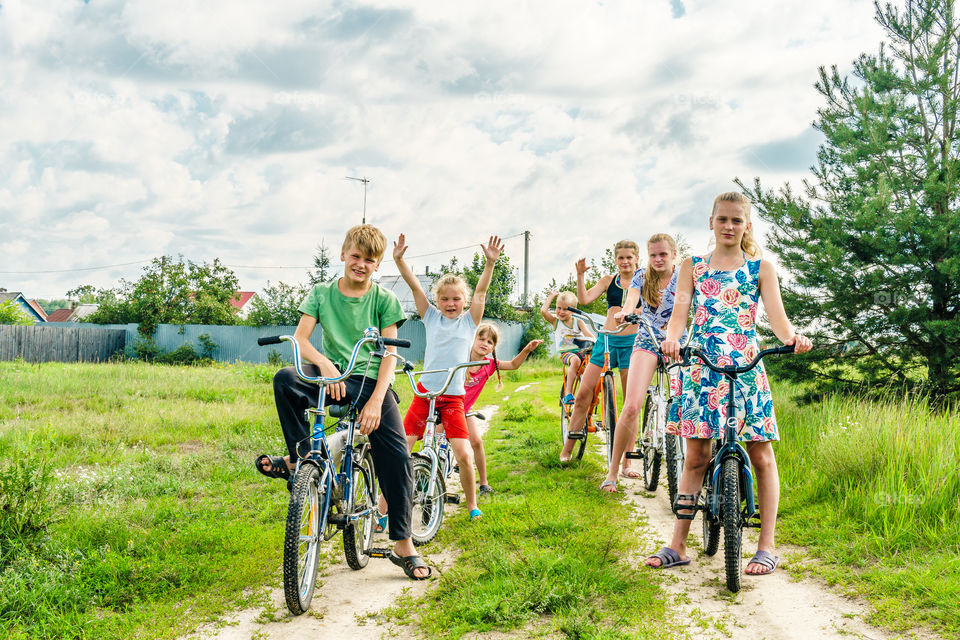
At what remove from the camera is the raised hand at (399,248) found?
175 inches

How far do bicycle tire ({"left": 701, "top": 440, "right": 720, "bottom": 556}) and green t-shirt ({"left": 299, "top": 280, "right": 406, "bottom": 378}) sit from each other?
196 cm

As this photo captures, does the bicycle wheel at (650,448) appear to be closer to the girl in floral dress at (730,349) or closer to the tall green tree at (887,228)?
the girl in floral dress at (730,349)

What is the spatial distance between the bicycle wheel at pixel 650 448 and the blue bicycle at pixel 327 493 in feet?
8.57

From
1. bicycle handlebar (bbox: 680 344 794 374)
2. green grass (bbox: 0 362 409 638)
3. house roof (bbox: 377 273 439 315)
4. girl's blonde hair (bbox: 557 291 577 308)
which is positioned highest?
house roof (bbox: 377 273 439 315)

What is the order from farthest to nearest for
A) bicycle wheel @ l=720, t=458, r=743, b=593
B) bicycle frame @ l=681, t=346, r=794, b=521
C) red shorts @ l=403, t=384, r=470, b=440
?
red shorts @ l=403, t=384, r=470, b=440
bicycle frame @ l=681, t=346, r=794, b=521
bicycle wheel @ l=720, t=458, r=743, b=593

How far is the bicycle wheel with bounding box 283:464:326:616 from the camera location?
316 centimetres

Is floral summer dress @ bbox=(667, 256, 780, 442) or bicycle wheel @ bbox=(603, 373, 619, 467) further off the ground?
floral summer dress @ bbox=(667, 256, 780, 442)

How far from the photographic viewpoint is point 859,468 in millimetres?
5062

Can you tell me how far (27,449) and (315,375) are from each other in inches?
78.5

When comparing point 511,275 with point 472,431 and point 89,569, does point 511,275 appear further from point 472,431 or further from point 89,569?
point 89,569

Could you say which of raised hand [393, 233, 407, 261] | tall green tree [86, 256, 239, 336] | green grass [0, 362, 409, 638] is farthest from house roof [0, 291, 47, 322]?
raised hand [393, 233, 407, 261]

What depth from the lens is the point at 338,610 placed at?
3.44 meters

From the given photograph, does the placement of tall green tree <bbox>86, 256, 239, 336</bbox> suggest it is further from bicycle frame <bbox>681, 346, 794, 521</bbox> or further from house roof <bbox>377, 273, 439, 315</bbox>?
bicycle frame <bbox>681, 346, 794, 521</bbox>

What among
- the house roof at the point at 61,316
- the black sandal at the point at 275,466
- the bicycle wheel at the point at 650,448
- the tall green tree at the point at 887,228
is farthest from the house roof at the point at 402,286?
the house roof at the point at 61,316
